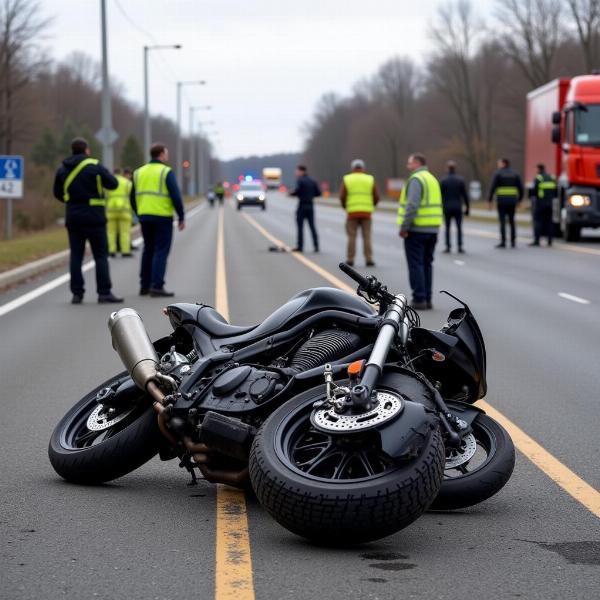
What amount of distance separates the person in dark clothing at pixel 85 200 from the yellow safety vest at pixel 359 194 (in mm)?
8163

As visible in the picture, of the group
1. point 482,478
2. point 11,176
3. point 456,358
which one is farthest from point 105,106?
point 482,478

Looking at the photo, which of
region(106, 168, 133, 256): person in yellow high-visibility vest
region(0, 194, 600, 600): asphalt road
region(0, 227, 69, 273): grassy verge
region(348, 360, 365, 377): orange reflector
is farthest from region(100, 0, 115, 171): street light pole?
region(348, 360, 365, 377): orange reflector

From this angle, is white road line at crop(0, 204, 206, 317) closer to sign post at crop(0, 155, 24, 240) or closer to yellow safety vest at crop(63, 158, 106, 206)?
yellow safety vest at crop(63, 158, 106, 206)

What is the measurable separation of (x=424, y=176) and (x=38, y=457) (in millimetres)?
9252

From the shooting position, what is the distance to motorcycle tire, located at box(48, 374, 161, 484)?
6.47m

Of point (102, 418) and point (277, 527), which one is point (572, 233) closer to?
point (102, 418)

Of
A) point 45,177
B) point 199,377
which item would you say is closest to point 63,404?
point 199,377

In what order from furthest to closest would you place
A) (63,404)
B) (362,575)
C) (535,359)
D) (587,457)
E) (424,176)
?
(424,176)
(535,359)
(63,404)
(587,457)
(362,575)

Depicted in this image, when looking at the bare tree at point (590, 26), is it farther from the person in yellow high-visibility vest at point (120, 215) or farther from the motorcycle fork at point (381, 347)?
the motorcycle fork at point (381, 347)

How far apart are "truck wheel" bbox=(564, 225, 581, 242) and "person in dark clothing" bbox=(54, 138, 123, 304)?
17953mm

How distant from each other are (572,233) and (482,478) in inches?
1124

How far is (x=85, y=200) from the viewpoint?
1731 cm

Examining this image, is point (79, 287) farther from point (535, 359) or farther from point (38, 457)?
point (38, 457)

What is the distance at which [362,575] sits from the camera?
5086 mm
